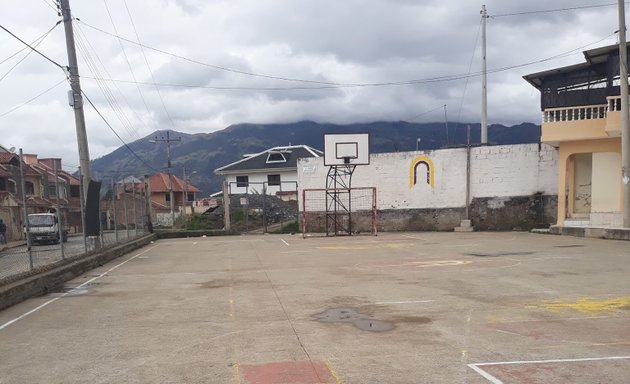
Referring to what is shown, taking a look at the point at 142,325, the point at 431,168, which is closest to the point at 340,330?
the point at 142,325

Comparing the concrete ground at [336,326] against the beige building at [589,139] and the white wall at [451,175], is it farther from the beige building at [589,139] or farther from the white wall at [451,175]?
the white wall at [451,175]

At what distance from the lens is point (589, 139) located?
66.8ft

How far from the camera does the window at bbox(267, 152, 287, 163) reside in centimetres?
5484

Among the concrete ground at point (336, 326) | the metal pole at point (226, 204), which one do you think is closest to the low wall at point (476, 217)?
the metal pole at point (226, 204)

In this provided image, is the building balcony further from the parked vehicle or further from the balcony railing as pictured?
the parked vehicle

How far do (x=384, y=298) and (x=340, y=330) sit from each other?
2218mm

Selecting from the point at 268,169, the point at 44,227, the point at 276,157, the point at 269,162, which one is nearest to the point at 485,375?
the point at 44,227

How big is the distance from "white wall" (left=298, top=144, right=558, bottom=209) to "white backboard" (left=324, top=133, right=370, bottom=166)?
168 cm

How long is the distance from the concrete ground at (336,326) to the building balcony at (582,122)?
8435mm

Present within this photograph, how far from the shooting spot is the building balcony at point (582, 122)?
62.3 ft

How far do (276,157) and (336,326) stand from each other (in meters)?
49.2

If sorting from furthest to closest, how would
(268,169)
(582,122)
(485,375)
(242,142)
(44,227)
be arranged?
1. (242,142)
2. (268,169)
3. (44,227)
4. (582,122)
5. (485,375)

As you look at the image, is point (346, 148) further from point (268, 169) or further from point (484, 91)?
point (268, 169)

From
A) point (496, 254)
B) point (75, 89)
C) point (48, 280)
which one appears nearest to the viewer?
point (48, 280)
